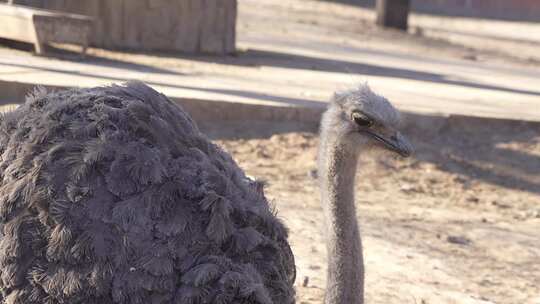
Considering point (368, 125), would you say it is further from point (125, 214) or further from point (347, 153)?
point (125, 214)

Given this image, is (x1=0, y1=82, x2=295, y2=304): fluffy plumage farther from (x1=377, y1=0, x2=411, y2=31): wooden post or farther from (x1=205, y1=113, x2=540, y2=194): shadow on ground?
(x1=377, y1=0, x2=411, y2=31): wooden post

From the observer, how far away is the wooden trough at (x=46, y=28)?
8.64 metres

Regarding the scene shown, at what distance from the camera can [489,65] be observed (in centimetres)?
1205

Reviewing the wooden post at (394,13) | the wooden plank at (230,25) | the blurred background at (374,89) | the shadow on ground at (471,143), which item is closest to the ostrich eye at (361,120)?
the blurred background at (374,89)

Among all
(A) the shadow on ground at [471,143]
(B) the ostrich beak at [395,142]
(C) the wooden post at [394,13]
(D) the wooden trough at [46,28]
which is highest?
(B) the ostrich beak at [395,142]

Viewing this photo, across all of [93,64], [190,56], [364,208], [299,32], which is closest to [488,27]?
[299,32]

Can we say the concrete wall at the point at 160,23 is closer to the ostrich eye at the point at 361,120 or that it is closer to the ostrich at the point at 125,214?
the ostrich eye at the point at 361,120

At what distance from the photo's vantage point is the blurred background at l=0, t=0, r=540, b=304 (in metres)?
4.87

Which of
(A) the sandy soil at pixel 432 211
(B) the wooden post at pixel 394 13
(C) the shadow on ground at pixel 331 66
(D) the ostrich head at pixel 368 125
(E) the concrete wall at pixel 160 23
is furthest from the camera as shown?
(B) the wooden post at pixel 394 13

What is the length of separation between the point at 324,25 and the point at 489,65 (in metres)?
3.77

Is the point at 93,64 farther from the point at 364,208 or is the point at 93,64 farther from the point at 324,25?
the point at 324,25

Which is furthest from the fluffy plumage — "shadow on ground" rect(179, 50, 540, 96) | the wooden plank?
the wooden plank

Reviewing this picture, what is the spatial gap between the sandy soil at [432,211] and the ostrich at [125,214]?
3.88 feet

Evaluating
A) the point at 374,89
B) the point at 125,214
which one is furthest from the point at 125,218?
the point at 374,89
